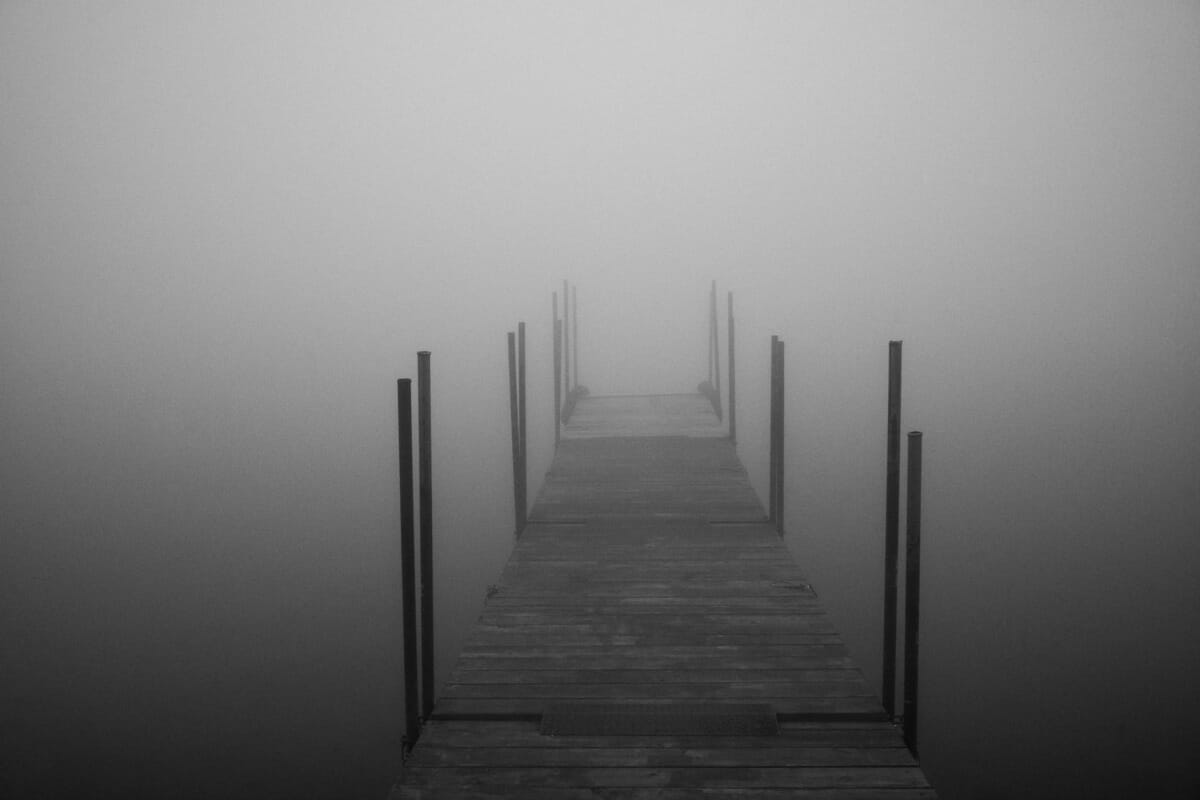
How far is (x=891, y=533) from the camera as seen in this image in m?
5.41

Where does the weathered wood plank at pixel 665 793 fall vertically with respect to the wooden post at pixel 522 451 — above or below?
below

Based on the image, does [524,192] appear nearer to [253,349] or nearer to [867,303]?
[867,303]

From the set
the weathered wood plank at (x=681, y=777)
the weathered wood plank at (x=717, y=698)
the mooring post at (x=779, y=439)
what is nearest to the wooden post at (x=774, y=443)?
the mooring post at (x=779, y=439)

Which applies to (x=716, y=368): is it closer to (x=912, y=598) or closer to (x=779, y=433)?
(x=779, y=433)

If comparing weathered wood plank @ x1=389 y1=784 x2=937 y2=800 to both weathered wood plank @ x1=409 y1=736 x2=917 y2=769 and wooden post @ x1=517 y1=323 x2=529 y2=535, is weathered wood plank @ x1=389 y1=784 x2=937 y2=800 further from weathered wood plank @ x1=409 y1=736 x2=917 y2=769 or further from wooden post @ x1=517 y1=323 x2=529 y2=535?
wooden post @ x1=517 y1=323 x2=529 y2=535

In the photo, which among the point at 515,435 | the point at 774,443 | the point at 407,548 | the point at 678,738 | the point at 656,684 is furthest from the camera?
the point at 515,435

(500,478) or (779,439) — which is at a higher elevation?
(779,439)

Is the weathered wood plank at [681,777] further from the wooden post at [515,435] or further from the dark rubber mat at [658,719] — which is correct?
the wooden post at [515,435]

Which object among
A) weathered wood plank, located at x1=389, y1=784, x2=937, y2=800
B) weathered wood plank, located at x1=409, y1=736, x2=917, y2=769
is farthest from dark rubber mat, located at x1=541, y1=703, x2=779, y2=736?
weathered wood plank, located at x1=389, y1=784, x2=937, y2=800

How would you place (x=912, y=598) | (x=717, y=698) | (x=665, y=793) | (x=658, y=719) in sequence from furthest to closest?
(x=912, y=598)
(x=717, y=698)
(x=658, y=719)
(x=665, y=793)

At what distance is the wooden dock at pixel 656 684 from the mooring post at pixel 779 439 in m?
0.62

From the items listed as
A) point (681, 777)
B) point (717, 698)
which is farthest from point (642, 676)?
point (681, 777)

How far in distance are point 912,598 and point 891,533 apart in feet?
2.83

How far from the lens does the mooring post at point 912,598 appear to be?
430cm
